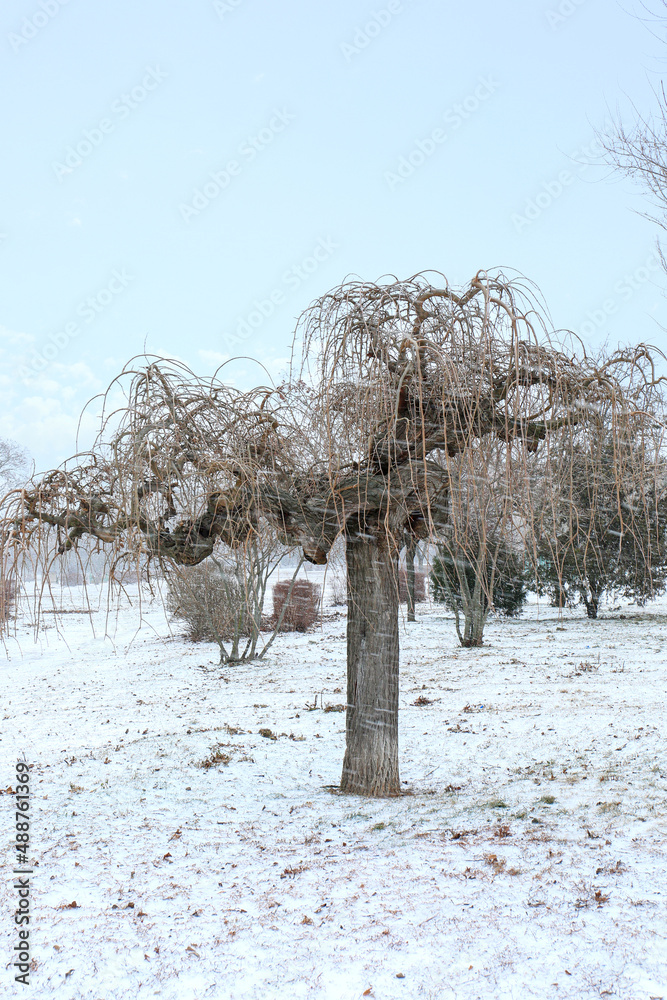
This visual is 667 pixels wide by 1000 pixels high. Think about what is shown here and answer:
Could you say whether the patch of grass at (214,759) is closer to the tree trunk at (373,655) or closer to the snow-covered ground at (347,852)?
the snow-covered ground at (347,852)

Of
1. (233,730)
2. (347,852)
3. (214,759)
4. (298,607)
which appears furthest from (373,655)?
(298,607)

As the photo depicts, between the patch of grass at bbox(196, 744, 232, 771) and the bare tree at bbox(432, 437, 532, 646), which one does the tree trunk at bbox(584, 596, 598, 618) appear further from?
the bare tree at bbox(432, 437, 532, 646)

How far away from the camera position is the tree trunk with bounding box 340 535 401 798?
5148mm

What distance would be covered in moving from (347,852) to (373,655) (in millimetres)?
1377

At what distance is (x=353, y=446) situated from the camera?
4.03m

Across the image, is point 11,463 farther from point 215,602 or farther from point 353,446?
point 353,446

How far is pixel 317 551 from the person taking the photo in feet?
16.3

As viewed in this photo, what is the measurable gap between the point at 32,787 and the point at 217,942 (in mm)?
3777

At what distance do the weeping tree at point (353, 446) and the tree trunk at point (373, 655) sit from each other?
1cm

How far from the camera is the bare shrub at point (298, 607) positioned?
727 inches

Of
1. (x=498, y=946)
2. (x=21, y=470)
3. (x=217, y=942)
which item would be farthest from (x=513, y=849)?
(x=21, y=470)

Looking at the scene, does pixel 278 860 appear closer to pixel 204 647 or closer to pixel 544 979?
pixel 544 979

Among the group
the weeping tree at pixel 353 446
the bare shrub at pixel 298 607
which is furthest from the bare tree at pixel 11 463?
the weeping tree at pixel 353 446

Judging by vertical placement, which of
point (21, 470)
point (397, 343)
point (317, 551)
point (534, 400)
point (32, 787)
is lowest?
point (32, 787)
